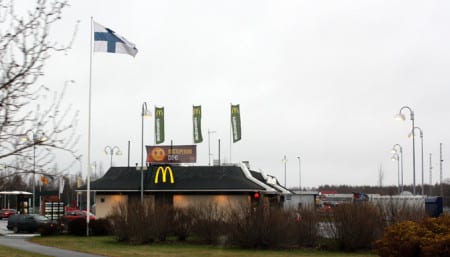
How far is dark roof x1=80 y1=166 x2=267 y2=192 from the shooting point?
148ft

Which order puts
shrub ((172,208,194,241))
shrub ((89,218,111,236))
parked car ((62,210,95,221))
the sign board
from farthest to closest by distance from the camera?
Answer: 1. the sign board
2. parked car ((62,210,95,221))
3. shrub ((89,218,111,236))
4. shrub ((172,208,194,241))

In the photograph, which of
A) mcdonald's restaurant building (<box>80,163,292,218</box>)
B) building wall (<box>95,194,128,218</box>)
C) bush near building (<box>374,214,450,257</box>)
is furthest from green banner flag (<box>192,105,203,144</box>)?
bush near building (<box>374,214,450,257</box>)

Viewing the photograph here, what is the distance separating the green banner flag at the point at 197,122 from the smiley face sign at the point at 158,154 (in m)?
3.45

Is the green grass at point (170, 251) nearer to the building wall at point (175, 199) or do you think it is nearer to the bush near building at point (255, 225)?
the bush near building at point (255, 225)

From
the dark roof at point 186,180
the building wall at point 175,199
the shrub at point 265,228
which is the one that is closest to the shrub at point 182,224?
the shrub at point 265,228

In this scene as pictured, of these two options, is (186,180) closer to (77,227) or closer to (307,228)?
(77,227)

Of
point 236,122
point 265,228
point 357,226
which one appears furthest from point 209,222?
point 236,122

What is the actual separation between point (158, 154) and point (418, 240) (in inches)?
1417

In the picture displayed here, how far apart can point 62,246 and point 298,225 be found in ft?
35.0

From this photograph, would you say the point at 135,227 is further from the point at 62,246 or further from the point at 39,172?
the point at 39,172

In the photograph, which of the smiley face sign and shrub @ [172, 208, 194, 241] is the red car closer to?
the smiley face sign

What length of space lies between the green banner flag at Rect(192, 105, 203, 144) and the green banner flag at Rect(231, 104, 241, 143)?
2848 millimetres

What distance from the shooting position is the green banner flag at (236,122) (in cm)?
5281

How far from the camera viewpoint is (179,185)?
46094mm
